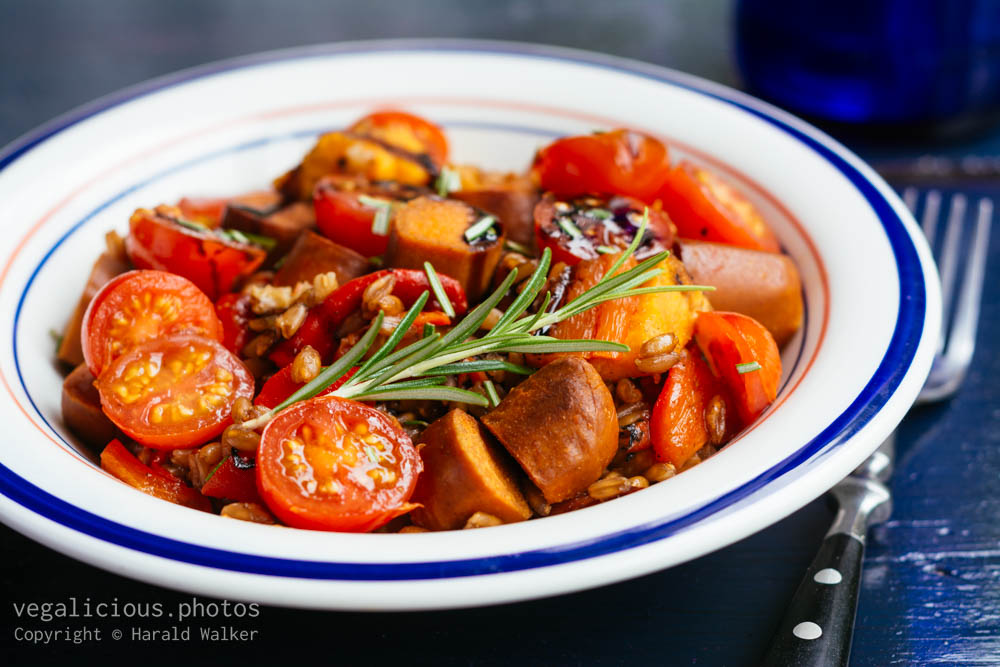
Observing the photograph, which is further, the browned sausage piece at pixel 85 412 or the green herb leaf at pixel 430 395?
the browned sausage piece at pixel 85 412

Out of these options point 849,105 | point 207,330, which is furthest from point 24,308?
point 849,105

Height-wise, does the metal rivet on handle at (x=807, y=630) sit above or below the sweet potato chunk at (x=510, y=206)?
below

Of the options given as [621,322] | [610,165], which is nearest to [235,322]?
[621,322]

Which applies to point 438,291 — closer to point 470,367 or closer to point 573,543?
point 470,367

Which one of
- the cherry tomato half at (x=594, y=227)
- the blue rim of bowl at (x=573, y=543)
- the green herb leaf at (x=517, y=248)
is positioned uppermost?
the cherry tomato half at (x=594, y=227)

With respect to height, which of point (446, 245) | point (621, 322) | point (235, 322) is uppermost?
point (446, 245)

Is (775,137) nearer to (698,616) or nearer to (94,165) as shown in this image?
(698,616)

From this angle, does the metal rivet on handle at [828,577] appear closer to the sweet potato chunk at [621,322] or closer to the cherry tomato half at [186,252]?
the sweet potato chunk at [621,322]

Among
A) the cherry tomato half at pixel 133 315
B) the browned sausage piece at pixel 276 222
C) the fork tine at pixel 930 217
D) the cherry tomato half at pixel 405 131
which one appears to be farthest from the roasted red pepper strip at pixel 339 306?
the fork tine at pixel 930 217
